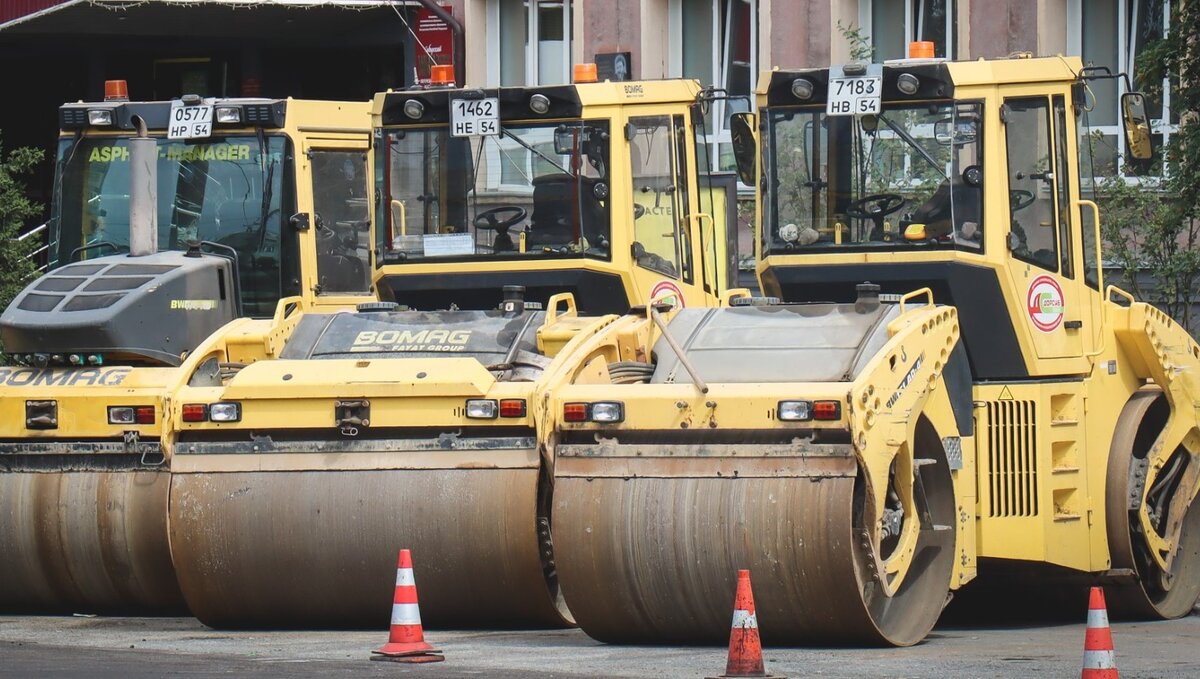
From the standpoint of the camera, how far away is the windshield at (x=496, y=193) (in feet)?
44.1

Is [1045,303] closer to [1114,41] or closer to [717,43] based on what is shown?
[1114,41]

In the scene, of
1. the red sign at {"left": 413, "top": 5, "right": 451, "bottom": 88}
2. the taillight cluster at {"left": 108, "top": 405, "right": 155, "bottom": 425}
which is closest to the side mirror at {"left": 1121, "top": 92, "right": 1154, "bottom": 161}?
the taillight cluster at {"left": 108, "top": 405, "right": 155, "bottom": 425}

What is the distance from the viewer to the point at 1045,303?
476 inches

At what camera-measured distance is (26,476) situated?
465 inches

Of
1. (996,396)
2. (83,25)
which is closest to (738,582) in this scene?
(996,396)

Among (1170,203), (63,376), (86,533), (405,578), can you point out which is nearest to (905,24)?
(1170,203)

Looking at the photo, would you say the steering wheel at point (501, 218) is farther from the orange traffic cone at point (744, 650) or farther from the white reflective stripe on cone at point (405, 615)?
the orange traffic cone at point (744, 650)

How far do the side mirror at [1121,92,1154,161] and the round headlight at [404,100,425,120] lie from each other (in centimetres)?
403

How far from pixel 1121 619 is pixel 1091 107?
2875 mm

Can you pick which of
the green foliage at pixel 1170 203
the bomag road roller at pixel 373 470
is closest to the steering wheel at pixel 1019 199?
the bomag road roller at pixel 373 470

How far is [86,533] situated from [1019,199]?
5100mm

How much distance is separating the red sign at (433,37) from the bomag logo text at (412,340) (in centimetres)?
1368

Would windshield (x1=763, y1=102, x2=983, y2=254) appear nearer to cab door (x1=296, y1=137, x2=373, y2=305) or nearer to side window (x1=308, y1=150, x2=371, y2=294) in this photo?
cab door (x1=296, y1=137, x2=373, y2=305)

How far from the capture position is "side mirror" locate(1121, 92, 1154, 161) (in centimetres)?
1265
